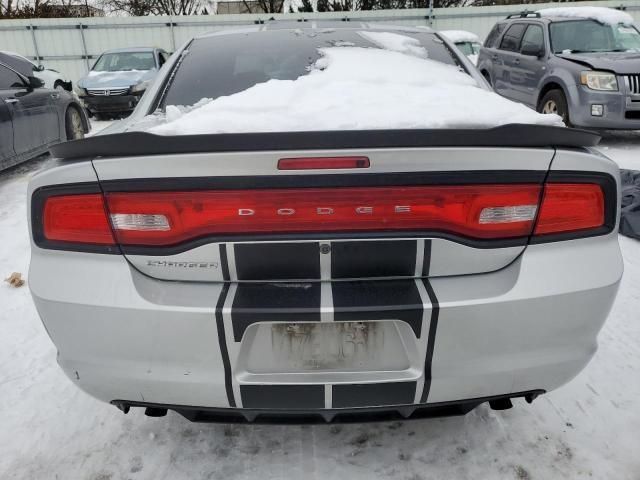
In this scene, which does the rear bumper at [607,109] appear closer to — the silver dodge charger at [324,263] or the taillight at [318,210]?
the silver dodge charger at [324,263]

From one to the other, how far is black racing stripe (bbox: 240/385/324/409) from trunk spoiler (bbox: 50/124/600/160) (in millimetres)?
704

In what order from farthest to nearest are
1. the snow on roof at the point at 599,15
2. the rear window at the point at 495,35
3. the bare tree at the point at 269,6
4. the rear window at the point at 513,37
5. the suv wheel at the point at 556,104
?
the bare tree at the point at 269,6 < the rear window at the point at 495,35 < the rear window at the point at 513,37 < the snow on roof at the point at 599,15 < the suv wheel at the point at 556,104

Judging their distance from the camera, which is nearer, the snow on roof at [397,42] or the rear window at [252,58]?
the rear window at [252,58]

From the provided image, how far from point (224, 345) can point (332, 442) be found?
0.79 meters

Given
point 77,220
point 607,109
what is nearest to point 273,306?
point 77,220

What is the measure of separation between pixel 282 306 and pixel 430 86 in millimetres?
1165

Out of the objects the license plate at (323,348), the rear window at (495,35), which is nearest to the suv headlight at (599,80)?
the rear window at (495,35)

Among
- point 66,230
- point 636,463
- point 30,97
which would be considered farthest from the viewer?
point 30,97

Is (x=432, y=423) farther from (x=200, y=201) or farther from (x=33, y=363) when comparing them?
(x=33, y=363)

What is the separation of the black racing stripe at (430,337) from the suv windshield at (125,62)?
11.8 metres

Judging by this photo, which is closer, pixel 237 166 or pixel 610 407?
pixel 237 166

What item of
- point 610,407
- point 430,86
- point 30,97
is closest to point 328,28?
point 430,86

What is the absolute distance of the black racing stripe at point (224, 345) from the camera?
4.66 feet

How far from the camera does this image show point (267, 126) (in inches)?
58.7
